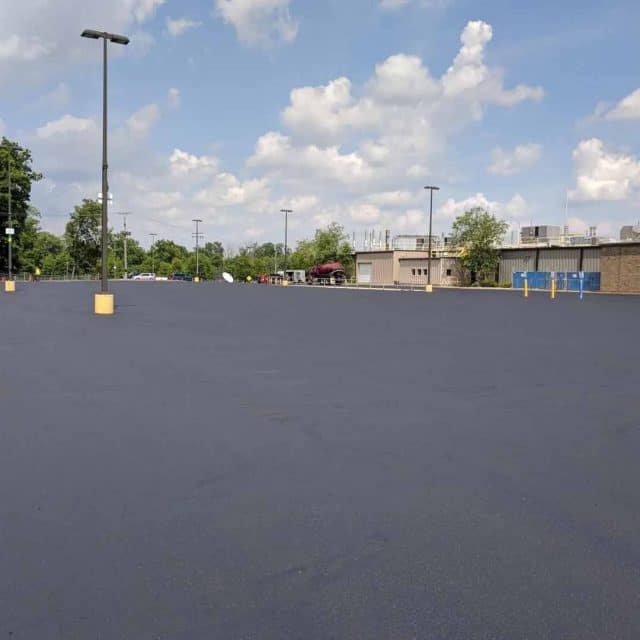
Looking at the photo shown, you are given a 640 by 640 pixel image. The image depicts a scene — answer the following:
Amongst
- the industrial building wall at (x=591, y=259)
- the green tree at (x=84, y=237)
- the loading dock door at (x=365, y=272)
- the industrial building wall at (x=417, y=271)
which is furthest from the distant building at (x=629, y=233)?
the green tree at (x=84, y=237)

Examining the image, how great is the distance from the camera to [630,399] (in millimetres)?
8914

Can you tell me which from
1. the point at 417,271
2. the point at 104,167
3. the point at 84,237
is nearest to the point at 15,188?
the point at 84,237

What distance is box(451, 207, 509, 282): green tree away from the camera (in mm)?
75938

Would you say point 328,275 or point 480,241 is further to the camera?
point 328,275


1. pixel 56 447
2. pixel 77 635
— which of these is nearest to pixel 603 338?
pixel 56 447

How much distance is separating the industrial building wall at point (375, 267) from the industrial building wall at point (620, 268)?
104 feet

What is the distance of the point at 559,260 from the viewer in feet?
223

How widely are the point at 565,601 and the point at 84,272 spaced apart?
127707 millimetres

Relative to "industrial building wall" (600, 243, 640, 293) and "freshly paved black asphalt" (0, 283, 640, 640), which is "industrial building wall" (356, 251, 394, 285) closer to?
"industrial building wall" (600, 243, 640, 293)

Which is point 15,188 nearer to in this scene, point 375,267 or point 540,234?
point 375,267

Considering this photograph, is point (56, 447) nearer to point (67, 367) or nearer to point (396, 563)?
point (396, 563)

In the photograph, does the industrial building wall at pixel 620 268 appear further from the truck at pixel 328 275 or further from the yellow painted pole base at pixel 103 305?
the yellow painted pole base at pixel 103 305

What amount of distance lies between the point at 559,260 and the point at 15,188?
65.1 meters

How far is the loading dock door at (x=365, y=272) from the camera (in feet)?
301
